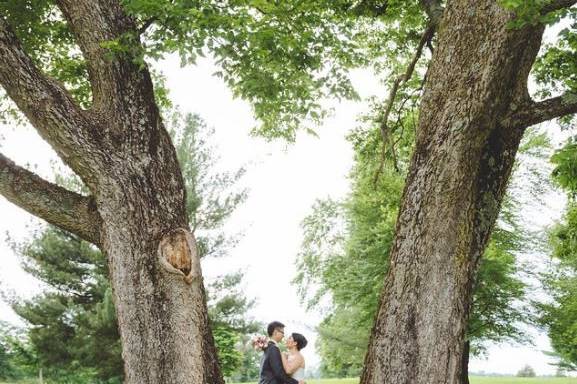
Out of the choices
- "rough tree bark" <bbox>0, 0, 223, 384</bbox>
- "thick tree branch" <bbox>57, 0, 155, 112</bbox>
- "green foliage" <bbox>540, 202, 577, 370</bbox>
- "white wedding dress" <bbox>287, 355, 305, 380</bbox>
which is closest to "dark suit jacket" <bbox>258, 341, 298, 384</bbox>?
"white wedding dress" <bbox>287, 355, 305, 380</bbox>

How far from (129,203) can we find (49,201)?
917 mm

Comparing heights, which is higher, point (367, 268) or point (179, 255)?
point (367, 268)

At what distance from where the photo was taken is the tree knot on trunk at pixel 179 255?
5641 millimetres

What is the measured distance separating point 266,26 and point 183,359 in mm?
3666

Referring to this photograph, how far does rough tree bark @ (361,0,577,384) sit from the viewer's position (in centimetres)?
503

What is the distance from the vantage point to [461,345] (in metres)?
5.14

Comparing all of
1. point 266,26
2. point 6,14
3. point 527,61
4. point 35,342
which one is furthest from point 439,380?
point 35,342

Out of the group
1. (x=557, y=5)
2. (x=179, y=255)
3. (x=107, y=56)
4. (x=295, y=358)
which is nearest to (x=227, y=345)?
(x=295, y=358)

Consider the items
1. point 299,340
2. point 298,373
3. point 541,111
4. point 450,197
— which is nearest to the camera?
point 450,197

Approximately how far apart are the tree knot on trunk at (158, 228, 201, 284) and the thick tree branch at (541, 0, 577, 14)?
3823 millimetres

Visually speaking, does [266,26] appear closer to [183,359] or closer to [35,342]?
[183,359]

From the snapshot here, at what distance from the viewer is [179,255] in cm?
570

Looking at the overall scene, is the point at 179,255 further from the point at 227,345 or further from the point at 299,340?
the point at 227,345

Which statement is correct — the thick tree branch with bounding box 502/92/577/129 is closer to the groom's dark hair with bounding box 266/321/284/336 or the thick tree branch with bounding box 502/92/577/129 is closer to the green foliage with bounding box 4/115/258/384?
the groom's dark hair with bounding box 266/321/284/336
